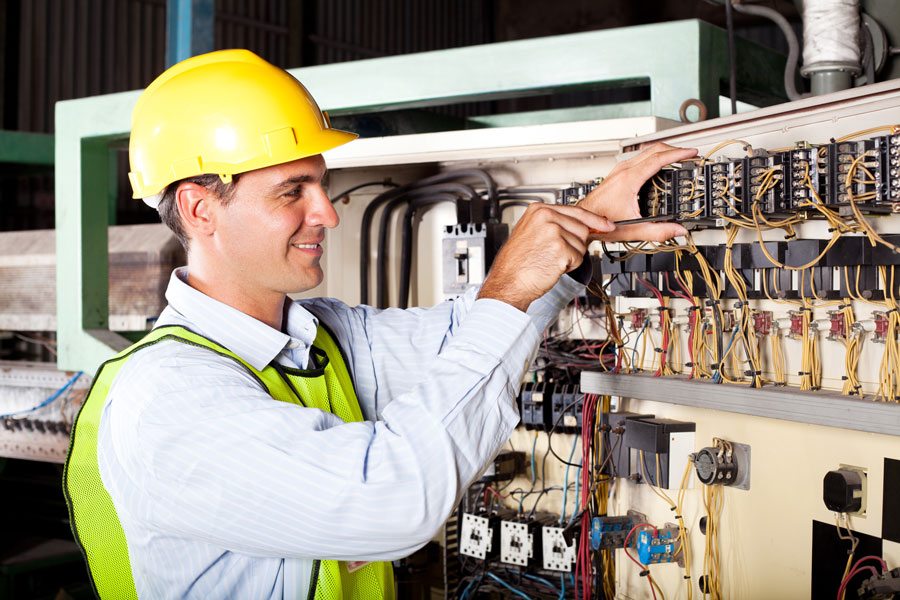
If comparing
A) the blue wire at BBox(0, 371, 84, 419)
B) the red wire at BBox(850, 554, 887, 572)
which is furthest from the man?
the blue wire at BBox(0, 371, 84, 419)

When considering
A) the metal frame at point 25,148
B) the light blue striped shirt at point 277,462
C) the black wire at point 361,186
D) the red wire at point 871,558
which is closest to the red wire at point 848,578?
the red wire at point 871,558

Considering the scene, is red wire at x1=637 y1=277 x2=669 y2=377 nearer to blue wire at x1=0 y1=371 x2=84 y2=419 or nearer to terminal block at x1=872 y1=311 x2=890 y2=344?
terminal block at x1=872 y1=311 x2=890 y2=344

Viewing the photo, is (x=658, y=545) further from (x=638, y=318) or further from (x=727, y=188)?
(x=727, y=188)

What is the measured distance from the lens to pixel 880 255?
125 cm

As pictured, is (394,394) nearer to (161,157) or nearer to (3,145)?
(161,157)

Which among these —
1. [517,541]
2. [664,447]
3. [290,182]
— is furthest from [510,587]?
[290,182]

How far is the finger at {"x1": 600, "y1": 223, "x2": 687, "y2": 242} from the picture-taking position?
1.31 m

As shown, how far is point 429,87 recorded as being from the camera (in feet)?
6.52

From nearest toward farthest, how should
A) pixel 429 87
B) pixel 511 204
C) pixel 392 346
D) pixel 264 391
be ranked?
pixel 264 391 → pixel 392 346 → pixel 429 87 → pixel 511 204

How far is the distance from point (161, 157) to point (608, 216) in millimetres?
695

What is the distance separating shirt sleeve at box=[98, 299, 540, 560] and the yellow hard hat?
12.5 inches

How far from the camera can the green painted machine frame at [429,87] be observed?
5.81 feet

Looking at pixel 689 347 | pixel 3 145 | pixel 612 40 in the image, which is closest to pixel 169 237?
pixel 3 145

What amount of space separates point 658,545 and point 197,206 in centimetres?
102
